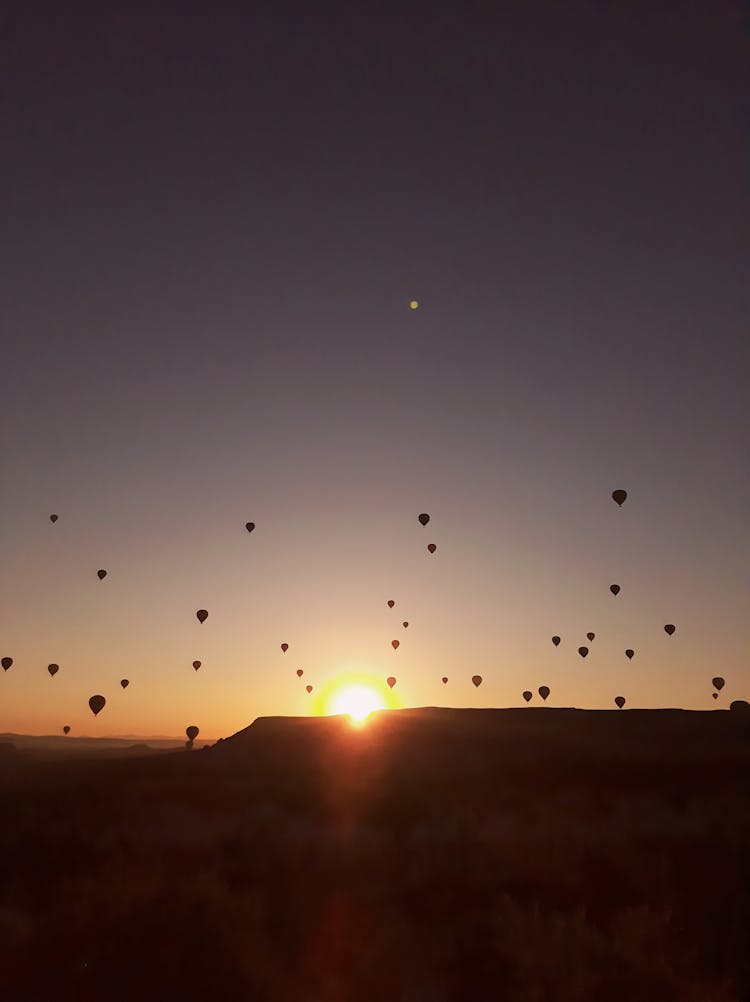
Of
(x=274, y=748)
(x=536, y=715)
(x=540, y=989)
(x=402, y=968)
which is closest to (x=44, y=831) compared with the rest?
(x=402, y=968)

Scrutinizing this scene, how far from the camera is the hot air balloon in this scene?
5676cm

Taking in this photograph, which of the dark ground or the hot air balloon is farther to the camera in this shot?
the hot air balloon

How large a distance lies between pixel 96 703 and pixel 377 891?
4637 centimetres

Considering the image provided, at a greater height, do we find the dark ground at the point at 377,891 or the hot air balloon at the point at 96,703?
the hot air balloon at the point at 96,703

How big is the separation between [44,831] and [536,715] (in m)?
38.9

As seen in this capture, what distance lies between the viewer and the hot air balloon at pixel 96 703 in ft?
186

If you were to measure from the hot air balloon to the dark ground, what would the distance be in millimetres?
22805

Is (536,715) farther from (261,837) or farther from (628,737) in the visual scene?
(261,837)

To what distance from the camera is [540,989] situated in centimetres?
1109

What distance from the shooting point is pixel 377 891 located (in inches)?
622

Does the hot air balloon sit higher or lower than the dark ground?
higher

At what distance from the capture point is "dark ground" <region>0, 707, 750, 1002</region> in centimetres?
1145

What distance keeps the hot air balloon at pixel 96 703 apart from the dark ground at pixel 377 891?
2281 centimetres

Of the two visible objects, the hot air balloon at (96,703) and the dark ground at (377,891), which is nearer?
the dark ground at (377,891)
